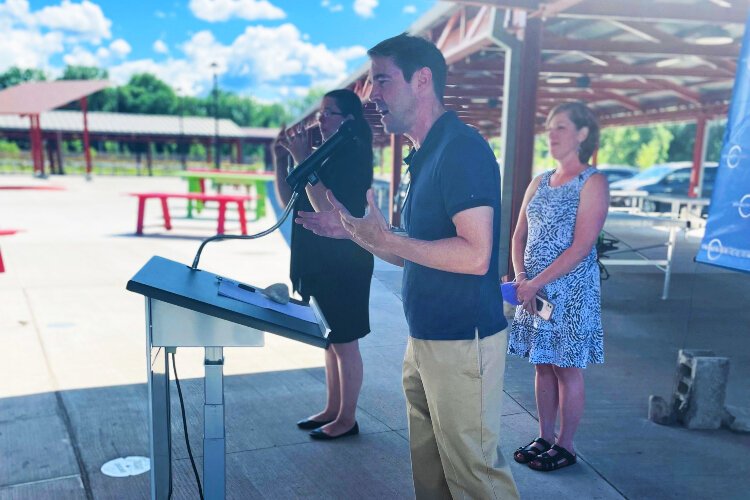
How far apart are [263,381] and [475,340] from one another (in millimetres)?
2620

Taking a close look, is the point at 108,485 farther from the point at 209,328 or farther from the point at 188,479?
the point at 209,328

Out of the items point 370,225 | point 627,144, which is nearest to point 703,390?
point 370,225

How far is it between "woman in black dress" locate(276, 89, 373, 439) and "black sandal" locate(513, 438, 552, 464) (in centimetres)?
87

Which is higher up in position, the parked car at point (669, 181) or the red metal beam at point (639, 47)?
the red metal beam at point (639, 47)

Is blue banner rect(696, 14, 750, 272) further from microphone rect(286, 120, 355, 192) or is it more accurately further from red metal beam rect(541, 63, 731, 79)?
red metal beam rect(541, 63, 731, 79)

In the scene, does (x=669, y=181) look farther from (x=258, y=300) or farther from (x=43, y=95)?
(x=43, y=95)

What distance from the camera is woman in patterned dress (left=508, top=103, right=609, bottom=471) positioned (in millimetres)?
2711

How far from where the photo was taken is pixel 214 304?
5.36ft

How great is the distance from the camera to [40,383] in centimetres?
396

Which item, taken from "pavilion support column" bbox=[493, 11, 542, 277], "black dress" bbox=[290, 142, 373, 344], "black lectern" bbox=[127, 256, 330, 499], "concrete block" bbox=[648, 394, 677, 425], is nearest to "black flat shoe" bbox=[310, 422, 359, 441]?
"black dress" bbox=[290, 142, 373, 344]

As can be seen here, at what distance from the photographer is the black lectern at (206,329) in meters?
1.64

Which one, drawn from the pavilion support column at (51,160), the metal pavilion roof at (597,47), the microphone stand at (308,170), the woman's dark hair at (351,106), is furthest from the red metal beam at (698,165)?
the pavilion support column at (51,160)

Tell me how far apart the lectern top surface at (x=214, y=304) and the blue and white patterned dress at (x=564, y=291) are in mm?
1369

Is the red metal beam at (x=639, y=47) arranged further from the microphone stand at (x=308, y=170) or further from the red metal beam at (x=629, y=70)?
the microphone stand at (x=308, y=170)
